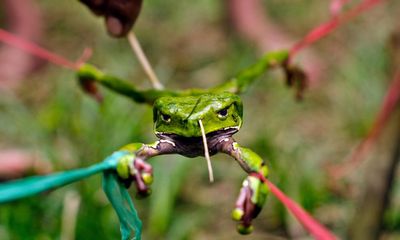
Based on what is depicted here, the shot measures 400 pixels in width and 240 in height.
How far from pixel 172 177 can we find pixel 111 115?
9.3 inches

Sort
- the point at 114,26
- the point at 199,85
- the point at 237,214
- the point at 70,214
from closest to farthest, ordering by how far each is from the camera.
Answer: the point at 237,214 → the point at 114,26 → the point at 70,214 → the point at 199,85

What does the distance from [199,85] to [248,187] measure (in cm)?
217

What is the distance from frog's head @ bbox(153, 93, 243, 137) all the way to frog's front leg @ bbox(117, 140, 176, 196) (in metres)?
0.01

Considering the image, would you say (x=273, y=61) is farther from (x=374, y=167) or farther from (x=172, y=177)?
(x=172, y=177)

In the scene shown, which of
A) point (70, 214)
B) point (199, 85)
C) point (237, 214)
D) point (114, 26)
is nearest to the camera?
point (237, 214)

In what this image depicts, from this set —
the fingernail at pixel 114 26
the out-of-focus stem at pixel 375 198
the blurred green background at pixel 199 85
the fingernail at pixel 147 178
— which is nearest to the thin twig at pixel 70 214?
the blurred green background at pixel 199 85

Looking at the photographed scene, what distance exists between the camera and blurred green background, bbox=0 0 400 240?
183 cm

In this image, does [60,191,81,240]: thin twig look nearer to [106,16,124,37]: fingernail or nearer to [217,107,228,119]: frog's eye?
[106,16,124,37]: fingernail

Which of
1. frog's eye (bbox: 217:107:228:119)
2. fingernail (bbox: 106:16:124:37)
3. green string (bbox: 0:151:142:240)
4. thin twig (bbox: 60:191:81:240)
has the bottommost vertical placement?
frog's eye (bbox: 217:107:228:119)

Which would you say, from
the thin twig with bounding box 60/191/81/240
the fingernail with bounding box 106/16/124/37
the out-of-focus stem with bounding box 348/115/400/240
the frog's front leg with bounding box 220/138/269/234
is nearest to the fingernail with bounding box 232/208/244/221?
the frog's front leg with bounding box 220/138/269/234

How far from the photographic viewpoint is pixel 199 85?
8.63ft

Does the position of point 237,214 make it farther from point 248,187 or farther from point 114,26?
point 114,26

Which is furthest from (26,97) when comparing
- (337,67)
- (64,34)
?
(337,67)

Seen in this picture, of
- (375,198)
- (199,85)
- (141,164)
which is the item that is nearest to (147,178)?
(141,164)
